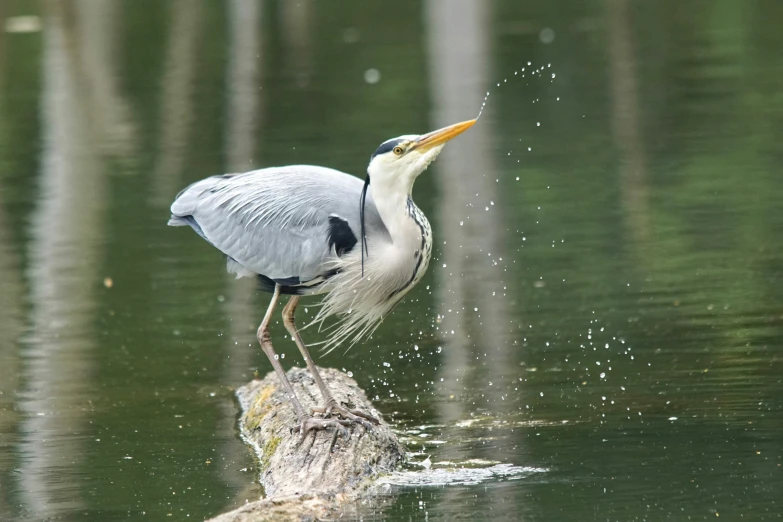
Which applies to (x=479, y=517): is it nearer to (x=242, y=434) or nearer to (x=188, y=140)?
(x=242, y=434)

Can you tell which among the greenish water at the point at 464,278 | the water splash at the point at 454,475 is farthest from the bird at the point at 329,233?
the greenish water at the point at 464,278

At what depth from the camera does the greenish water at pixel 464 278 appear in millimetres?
7184

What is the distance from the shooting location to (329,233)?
735 centimetres

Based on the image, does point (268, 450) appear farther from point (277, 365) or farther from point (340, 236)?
point (340, 236)

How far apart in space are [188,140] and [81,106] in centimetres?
341

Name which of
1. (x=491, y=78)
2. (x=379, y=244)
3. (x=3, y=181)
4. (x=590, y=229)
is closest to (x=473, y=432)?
(x=379, y=244)

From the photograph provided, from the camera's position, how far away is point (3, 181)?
55.6 feet

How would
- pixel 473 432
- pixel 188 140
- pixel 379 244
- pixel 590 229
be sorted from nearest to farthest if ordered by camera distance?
pixel 379 244 → pixel 473 432 → pixel 590 229 → pixel 188 140

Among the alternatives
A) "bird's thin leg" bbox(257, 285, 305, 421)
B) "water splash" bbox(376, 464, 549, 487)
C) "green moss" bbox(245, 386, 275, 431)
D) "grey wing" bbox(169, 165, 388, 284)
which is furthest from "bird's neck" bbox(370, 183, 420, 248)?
"green moss" bbox(245, 386, 275, 431)

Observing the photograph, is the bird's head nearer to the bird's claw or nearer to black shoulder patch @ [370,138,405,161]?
black shoulder patch @ [370,138,405,161]

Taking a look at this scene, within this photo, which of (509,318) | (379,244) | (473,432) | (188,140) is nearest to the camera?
(379,244)

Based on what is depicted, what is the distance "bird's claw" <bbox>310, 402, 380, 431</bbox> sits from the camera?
23.2ft

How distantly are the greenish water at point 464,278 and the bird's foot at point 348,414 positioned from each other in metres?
0.38

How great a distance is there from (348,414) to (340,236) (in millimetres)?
897
